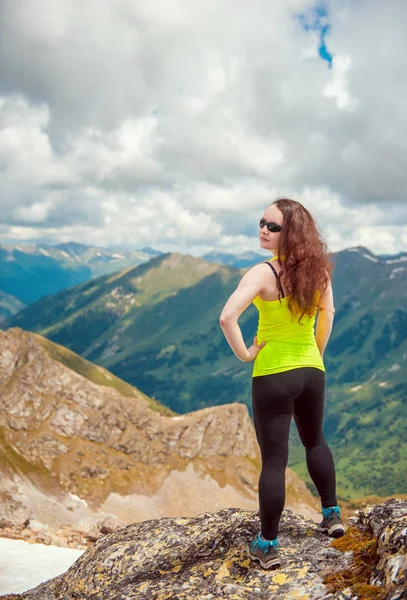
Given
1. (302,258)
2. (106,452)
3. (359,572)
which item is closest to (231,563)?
(359,572)

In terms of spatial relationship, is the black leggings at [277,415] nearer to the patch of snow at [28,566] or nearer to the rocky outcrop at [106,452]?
the patch of snow at [28,566]

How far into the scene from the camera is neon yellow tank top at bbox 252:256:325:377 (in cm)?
807

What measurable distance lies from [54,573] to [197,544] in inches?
798

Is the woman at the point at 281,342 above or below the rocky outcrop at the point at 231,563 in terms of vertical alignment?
above

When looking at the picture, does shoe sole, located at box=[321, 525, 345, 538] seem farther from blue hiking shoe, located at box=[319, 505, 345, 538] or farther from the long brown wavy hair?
the long brown wavy hair

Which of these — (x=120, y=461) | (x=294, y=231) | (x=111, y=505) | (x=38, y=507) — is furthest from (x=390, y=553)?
(x=120, y=461)

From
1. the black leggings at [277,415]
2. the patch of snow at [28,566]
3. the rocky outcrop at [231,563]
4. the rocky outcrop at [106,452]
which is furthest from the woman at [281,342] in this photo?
the rocky outcrop at [106,452]

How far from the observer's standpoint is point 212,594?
745 cm

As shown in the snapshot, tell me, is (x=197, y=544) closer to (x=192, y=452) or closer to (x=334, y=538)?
(x=334, y=538)

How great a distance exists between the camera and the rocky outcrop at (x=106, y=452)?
125 m

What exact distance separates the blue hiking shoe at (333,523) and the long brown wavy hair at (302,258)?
3899mm

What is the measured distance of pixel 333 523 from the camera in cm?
877

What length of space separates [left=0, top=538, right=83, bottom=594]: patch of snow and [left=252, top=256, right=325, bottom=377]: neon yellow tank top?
65.1 feet

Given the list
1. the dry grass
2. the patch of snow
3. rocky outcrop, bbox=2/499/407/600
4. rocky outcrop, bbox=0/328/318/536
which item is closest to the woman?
rocky outcrop, bbox=2/499/407/600
